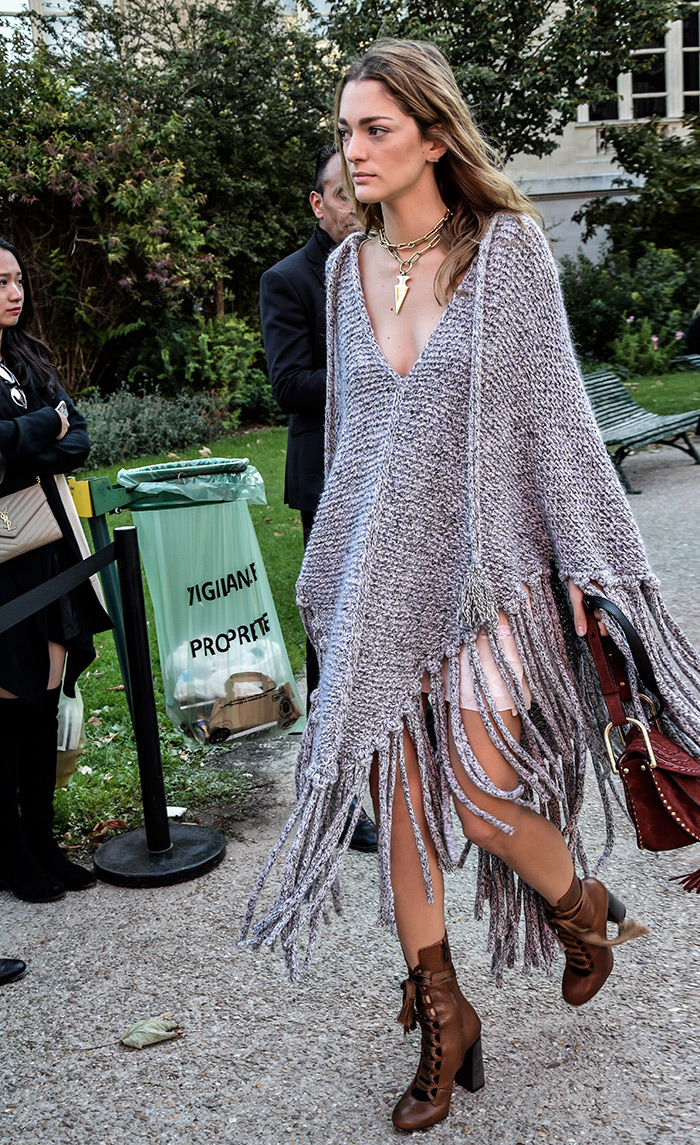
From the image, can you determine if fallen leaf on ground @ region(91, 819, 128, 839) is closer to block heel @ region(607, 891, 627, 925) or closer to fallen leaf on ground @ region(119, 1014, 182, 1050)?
fallen leaf on ground @ region(119, 1014, 182, 1050)

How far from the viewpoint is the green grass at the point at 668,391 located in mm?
11633

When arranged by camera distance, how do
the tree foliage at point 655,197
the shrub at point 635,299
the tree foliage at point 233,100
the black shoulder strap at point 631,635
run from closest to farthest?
the black shoulder strap at point 631,635 < the tree foliage at point 233,100 < the shrub at point 635,299 < the tree foliage at point 655,197

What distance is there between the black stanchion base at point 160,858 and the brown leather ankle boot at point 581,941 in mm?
1298

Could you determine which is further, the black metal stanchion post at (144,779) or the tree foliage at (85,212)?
the tree foliage at (85,212)

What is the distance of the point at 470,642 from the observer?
2.18 metres

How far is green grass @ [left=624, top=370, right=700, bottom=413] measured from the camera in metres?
11.6

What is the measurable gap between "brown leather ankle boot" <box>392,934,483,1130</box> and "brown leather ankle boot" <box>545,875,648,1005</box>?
27 cm

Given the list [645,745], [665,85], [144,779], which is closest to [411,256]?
[645,745]

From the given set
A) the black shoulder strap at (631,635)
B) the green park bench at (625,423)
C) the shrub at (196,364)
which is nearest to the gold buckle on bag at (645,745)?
the black shoulder strap at (631,635)

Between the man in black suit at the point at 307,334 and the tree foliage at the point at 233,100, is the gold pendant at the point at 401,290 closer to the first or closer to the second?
the man in black suit at the point at 307,334

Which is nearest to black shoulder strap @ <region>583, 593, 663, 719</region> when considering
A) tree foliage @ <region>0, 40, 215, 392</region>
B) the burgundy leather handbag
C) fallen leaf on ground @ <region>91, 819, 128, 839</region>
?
the burgundy leather handbag

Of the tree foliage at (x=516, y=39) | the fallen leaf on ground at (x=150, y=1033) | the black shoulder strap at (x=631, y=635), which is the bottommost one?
the fallen leaf on ground at (x=150, y=1033)

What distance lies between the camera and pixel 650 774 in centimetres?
203

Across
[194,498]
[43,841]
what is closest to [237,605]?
[194,498]
